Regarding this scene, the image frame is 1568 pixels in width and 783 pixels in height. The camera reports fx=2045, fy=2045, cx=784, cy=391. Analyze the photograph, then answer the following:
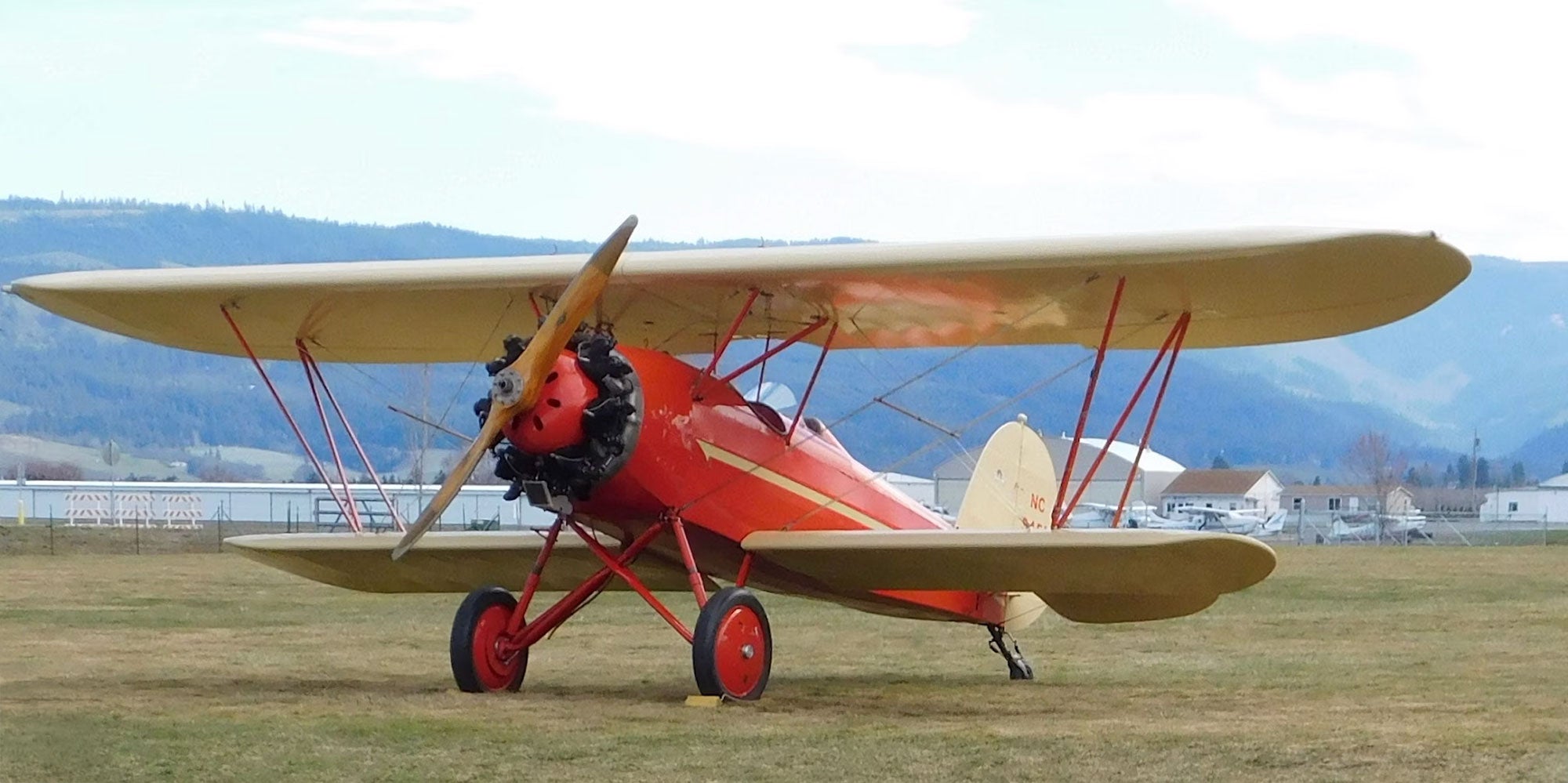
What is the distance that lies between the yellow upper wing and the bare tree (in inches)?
3829

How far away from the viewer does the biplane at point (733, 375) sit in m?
10.7

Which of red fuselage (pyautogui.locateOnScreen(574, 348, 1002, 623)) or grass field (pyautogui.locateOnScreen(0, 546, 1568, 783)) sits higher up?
red fuselage (pyautogui.locateOnScreen(574, 348, 1002, 623))

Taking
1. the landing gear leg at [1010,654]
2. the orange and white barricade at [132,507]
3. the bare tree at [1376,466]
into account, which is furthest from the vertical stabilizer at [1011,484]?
the bare tree at [1376,466]

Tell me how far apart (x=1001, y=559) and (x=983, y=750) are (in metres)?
2.88

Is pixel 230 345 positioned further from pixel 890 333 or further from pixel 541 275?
pixel 890 333

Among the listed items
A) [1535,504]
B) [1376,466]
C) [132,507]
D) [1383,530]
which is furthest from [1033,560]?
[1376,466]

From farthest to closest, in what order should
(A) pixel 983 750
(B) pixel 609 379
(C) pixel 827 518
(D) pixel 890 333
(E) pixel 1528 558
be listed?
1. (E) pixel 1528 558
2. (D) pixel 890 333
3. (C) pixel 827 518
4. (B) pixel 609 379
5. (A) pixel 983 750

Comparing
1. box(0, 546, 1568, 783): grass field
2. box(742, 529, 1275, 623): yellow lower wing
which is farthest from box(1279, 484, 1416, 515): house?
box(742, 529, 1275, 623): yellow lower wing

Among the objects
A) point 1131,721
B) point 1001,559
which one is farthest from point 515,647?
point 1131,721

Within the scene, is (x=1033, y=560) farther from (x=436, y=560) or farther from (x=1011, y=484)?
(x=436, y=560)

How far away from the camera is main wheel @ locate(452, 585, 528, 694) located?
11.4 m

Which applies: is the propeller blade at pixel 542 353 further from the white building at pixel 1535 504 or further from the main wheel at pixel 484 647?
the white building at pixel 1535 504

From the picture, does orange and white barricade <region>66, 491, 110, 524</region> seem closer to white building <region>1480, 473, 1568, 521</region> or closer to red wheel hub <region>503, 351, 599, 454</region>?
red wheel hub <region>503, 351, 599, 454</region>

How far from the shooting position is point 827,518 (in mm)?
12711
